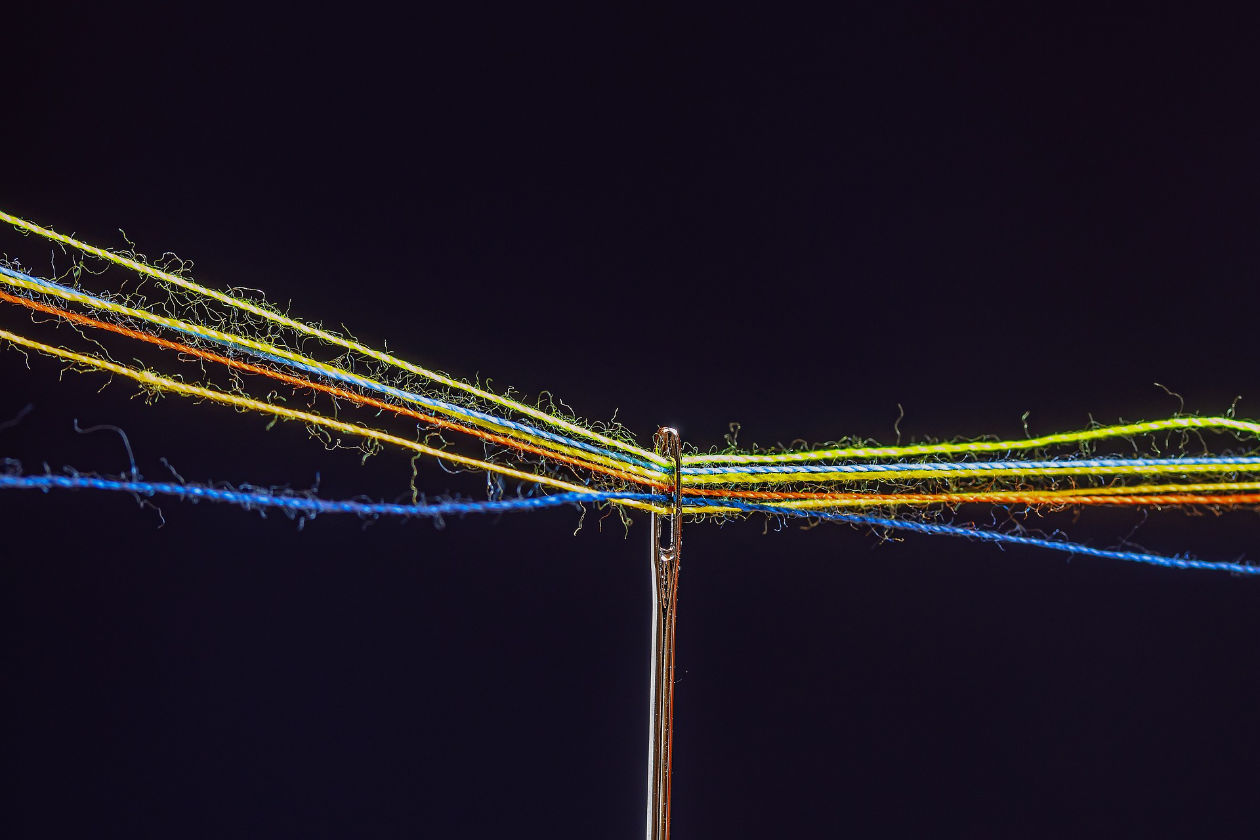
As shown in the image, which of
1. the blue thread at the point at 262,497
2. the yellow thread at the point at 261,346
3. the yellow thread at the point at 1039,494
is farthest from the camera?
the yellow thread at the point at 1039,494

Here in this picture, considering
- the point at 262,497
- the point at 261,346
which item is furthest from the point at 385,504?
the point at 261,346

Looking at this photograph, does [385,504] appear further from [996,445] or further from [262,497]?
[996,445]

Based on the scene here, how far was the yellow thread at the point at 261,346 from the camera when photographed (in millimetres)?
575

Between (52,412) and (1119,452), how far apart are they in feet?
4.28

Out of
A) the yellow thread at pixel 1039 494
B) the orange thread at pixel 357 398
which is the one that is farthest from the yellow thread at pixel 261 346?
the yellow thread at pixel 1039 494

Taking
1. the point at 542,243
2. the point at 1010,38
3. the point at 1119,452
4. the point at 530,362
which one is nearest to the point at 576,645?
the point at 530,362

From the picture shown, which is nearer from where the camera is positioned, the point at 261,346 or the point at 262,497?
the point at 262,497

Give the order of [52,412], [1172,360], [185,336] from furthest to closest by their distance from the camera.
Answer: [52,412] → [1172,360] → [185,336]

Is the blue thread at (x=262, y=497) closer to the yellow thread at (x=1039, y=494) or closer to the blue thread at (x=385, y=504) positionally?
the blue thread at (x=385, y=504)

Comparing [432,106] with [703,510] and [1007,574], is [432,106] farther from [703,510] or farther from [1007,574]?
[1007,574]

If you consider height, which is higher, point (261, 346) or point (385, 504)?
point (261, 346)

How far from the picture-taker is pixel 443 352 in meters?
0.99

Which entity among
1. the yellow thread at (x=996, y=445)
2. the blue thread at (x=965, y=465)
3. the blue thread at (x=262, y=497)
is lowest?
the blue thread at (x=262, y=497)

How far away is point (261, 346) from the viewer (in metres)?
0.63
